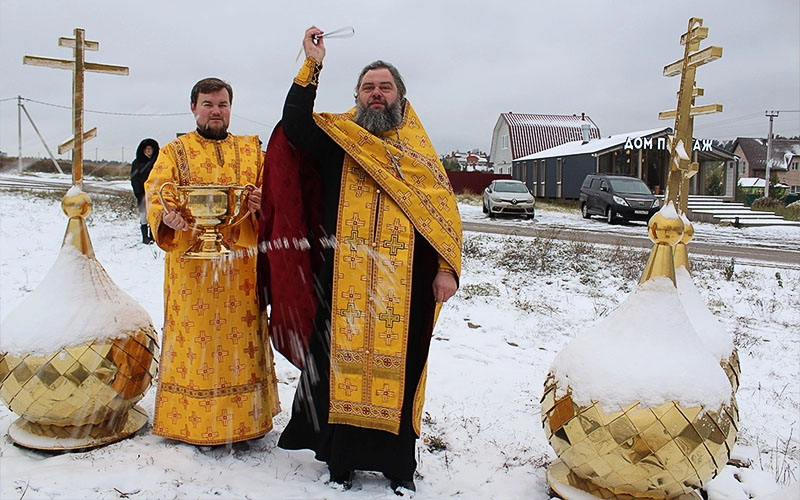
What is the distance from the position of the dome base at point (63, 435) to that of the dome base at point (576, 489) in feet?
7.52

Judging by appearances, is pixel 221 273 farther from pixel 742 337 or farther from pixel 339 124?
pixel 742 337

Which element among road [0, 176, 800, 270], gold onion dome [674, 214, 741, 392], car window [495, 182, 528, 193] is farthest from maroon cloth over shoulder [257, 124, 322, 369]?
car window [495, 182, 528, 193]

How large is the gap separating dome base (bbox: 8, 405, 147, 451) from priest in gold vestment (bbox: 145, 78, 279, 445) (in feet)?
0.92

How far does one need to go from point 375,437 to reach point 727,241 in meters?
13.3

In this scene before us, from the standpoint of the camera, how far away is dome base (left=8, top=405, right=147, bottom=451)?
3.17 meters

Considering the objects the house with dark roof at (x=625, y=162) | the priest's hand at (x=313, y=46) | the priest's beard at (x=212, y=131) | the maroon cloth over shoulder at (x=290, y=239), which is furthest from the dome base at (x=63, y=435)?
the house with dark roof at (x=625, y=162)

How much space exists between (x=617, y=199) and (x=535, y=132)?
19.6m

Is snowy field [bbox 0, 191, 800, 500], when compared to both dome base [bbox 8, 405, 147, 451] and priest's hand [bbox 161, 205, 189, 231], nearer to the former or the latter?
dome base [bbox 8, 405, 147, 451]

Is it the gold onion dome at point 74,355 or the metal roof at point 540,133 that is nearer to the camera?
the gold onion dome at point 74,355

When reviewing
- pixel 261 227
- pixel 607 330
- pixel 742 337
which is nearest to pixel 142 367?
pixel 261 227

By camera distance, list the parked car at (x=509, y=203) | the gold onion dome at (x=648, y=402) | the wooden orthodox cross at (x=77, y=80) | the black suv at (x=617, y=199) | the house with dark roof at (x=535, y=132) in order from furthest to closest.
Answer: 1. the house with dark roof at (x=535, y=132)
2. the parked car at (x=509, y=203)
3. the black suv at (x=617, y=199)
4. the wooden orthodox cross at (x=77, y=80)
5. the gold onion dome at (x=648, y=402)

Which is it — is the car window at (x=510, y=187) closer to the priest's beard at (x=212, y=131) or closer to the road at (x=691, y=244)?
the road at (x=691, y=244)

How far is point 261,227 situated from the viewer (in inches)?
122

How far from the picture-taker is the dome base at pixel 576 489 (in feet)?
9.04
